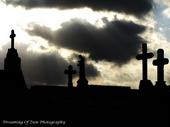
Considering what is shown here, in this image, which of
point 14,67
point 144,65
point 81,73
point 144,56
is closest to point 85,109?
point 144,65

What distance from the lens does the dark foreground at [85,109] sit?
839 inches

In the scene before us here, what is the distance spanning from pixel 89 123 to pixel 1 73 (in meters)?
6.75

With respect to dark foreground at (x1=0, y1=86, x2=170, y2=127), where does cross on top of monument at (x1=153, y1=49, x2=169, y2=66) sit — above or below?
above

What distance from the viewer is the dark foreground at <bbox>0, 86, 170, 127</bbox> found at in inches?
839

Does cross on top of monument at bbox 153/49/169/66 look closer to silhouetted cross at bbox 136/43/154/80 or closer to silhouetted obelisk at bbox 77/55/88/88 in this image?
silhouetted cross at bbox 136/43/154/80

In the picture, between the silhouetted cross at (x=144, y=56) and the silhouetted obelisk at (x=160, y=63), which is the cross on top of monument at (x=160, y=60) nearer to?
the silhouetted obelisk at (x=160, y=63)

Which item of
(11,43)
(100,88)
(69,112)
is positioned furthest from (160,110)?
(11,43)

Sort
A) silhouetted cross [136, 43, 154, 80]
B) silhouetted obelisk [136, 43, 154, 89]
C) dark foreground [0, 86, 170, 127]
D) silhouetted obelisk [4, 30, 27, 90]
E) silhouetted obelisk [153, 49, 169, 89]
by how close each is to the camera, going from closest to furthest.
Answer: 1. dark foreground [0, 86, 170, 127]
2. silhouetted obelisk [136, 43, 154, 89]
3. silhouetted obelisk [153, 49, 169, 89]
4. silhouetted cross [136, 43, 154, 80]
5. silhouetted obelisk [4, 30, 27, 90]

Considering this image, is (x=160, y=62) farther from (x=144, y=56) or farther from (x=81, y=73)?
(x=81, y=73)

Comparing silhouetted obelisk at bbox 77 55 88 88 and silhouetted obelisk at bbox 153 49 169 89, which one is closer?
silhouetted obelisk at bbox 153 49 169 89

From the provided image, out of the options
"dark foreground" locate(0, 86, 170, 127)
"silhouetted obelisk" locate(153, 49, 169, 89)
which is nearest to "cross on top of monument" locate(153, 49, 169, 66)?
"silhouetted obelisk" locate(153, 49, 169, 89)

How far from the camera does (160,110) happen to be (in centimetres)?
2133

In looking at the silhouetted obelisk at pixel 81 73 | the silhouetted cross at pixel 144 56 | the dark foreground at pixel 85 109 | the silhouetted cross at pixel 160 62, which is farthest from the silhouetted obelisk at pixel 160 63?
the silhouetted obelisk at pixel 81 73

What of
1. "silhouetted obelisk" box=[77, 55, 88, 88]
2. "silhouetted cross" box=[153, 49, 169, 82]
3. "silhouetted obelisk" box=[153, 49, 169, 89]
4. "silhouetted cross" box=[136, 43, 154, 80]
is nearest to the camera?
"silhouetted obelisk" box=[153, 49, 169, 89]
